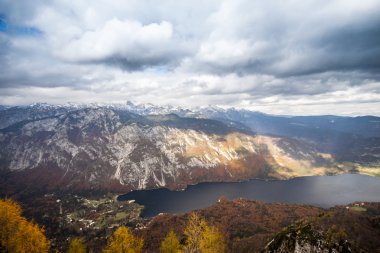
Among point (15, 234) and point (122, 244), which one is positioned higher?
point (15, 234)

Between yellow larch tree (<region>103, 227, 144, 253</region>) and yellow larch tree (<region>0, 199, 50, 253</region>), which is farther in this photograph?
yellow larch tree (<region>103, 227, 144, 253</region>)

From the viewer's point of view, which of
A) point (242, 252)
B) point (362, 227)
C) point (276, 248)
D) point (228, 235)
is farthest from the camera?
point (228, 235)

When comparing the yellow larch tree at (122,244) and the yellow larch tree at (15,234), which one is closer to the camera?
the yellow larch tree at (15,234)

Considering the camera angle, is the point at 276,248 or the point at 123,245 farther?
the point at 123,245

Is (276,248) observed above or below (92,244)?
above

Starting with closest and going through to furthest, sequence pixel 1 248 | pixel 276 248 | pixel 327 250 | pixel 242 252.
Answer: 1. pixel 327 250
2. pixel 276 248
3. pixel 1 248
4. pixel 242 252

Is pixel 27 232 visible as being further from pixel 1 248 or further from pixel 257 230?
pixel 257 230

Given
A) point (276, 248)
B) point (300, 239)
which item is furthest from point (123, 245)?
point (300, 239)

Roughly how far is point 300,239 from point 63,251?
203 metres

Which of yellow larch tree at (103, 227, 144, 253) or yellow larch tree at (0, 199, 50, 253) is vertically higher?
yellow larch tree at (0, 199, 50, 253)

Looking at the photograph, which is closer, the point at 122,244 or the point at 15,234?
the point at 15,234

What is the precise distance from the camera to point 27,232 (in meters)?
53.8

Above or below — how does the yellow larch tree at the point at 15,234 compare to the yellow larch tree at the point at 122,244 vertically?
above

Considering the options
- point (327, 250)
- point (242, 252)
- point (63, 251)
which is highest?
point (327, 250)
